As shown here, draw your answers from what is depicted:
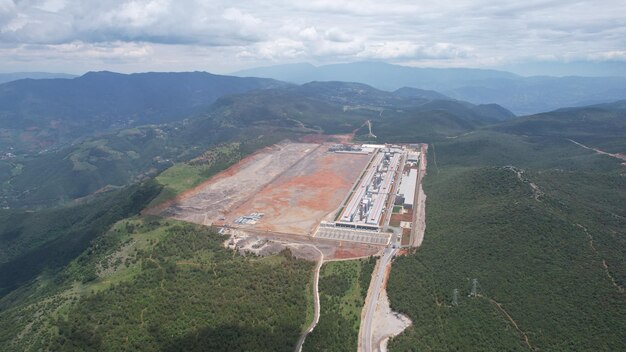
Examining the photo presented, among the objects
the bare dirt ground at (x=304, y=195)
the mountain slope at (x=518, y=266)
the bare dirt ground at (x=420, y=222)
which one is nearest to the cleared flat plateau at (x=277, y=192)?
the bare dirt ground at (x=304, y=195)

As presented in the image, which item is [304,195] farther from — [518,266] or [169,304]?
[518,266]

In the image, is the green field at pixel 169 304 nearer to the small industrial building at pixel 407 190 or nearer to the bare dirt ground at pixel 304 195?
the bare dirt ground at pixel 304 195

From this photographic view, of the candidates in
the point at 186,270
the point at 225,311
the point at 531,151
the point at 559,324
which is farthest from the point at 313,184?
the point at 531,151

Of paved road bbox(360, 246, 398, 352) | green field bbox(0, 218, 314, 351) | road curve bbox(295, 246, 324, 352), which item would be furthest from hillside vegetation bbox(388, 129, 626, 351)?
green field bbox(0, 218, 314, 351)

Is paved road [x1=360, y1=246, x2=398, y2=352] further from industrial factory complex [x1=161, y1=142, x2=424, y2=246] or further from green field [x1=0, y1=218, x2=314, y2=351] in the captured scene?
green field [x1=0, y1=218, x2=314, y2=351]

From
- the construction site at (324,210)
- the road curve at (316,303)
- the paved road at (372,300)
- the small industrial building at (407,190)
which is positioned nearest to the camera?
the road curve at (316,303)

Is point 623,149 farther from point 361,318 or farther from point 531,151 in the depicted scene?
point 361,318

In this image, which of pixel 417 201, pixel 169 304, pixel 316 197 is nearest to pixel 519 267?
pixel 417 201
